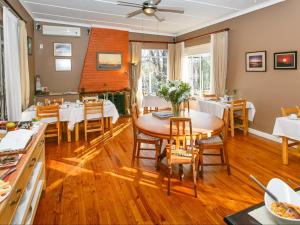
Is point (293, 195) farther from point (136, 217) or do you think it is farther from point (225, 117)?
point (225, 117)

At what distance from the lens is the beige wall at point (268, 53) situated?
439cm

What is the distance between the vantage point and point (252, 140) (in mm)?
4953

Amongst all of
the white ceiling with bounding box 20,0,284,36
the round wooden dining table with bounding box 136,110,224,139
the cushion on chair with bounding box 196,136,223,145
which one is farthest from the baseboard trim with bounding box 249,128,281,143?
the white ceiling with bounding box 20,0,284,36

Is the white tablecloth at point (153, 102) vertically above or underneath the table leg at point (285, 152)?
above

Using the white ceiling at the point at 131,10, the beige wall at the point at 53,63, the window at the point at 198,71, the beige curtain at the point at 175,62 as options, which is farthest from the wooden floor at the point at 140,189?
the beige curtain at the point at 175,62

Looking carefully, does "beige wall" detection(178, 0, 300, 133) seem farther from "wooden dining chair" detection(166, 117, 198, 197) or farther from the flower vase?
"wooden dining chair" detection(166, 117, 198, 197)

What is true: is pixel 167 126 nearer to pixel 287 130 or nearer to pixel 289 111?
pixel 287 130

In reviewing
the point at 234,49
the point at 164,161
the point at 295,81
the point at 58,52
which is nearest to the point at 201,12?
the point at 234,49

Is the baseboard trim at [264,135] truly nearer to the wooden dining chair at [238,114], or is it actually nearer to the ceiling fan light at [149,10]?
the wooden dining chair at [238,114]

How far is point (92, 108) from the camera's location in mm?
5020

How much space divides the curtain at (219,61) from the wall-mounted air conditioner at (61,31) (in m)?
3.86

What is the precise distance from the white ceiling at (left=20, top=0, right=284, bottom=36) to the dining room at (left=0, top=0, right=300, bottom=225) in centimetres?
4

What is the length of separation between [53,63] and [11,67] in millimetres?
3420

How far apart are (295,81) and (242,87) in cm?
135
